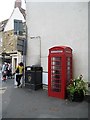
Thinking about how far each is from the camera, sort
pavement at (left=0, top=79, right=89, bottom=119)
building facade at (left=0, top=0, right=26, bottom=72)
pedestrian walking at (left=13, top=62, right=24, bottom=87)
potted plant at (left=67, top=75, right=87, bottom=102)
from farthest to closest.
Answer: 1. building facade at (left=0, top=0, right=26, bottom=72)
2. pedestrian walking at (left=13, top=62, right=24, bottom=87)
3. potted plant at (left=67, top=75, right=87, bottom=102)
4. pavement at (left=0, top=79, right=89, bottom=119)

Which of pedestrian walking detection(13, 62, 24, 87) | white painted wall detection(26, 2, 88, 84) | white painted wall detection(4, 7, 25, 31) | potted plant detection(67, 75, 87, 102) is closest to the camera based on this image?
potted plant detection(67, 75, 87, 102)

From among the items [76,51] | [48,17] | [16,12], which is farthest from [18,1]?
[76,51]

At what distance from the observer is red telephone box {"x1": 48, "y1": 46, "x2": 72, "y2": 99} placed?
8620mm

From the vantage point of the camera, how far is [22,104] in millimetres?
7895

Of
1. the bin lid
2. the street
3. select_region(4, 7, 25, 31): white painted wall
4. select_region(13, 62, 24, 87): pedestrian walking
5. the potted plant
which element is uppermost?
select_region(4, 7, 25, 31): white painted wall

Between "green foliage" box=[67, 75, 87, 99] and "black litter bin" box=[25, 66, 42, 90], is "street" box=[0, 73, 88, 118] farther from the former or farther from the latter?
"black litter bin" box=[25, 66, 42, 90]

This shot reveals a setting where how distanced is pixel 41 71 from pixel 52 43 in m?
1.76

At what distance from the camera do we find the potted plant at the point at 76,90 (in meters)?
8.12

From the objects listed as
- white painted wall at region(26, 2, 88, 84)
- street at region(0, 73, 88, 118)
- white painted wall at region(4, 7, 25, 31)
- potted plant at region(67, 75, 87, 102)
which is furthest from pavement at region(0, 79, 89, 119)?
white painted wall at region(4, 7, 25, 31)

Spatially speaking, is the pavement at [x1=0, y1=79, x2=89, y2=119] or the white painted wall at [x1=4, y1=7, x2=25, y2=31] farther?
the white painted wall at [x1=4, y1=7, x2=25, y2=31]

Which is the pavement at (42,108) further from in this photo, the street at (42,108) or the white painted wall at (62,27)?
the white painted wall at (62,27)

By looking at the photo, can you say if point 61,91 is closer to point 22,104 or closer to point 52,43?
point 22,104

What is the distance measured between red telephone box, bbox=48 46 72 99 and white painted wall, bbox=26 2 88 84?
0.54m

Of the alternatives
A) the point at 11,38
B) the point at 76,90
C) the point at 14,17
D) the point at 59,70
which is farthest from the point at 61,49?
the point at 14,17
